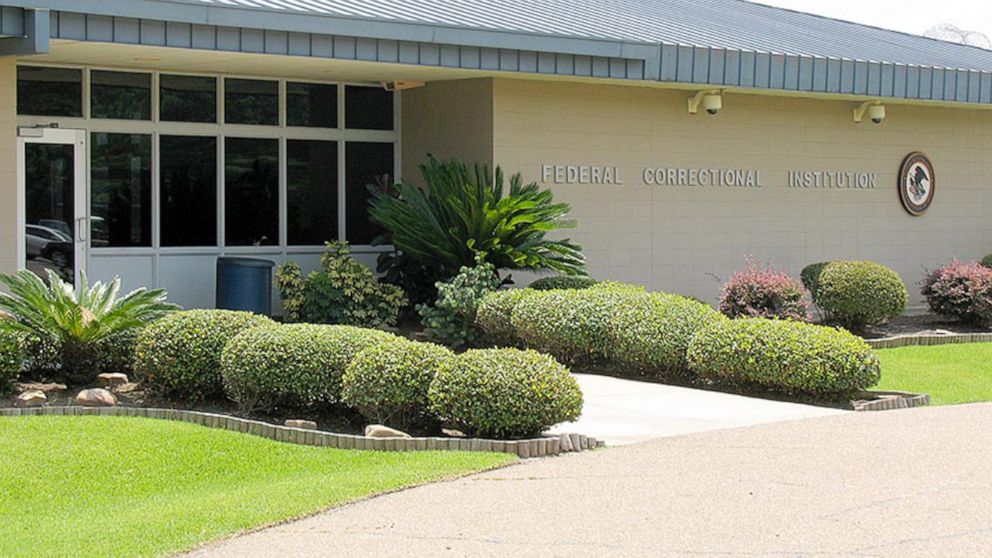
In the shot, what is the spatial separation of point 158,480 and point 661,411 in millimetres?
4512

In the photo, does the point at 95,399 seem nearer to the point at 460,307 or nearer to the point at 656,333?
the point at 460,307

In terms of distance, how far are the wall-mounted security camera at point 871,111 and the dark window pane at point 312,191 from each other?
8081 millimetres

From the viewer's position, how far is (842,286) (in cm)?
1848

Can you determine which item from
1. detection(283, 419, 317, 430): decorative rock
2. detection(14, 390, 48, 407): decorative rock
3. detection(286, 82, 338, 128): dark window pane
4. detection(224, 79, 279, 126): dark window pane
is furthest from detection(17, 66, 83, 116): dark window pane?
detection(283, 419, 317, 430): decorative rock

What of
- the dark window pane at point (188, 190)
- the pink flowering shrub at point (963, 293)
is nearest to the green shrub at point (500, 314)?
the dark window pane at point (188, 190)

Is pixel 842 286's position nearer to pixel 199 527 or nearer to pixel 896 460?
pixel 896 460

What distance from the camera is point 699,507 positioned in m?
8.24

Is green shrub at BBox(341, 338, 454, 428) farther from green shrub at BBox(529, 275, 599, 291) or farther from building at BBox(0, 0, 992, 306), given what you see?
green shrub at BBox(529, 275, 599, 291)

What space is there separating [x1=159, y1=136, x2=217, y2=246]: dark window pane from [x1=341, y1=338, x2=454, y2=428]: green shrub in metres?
6.98

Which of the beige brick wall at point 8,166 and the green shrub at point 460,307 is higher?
the beige brick wall at point 8,166

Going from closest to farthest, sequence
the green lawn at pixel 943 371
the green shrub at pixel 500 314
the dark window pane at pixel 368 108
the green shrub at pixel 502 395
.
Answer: the green shrub at pixel 502 395 < the green lawn at pixel 943 371 < the green shrub at pixel 500 314 < the dark window pane at pixel 368 108

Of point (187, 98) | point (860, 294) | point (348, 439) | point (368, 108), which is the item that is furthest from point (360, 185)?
point (348, 439)

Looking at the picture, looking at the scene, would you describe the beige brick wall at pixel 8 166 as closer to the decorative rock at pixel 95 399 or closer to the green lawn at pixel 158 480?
the decorative rock at pixel 95 399

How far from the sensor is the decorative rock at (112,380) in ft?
41.5
